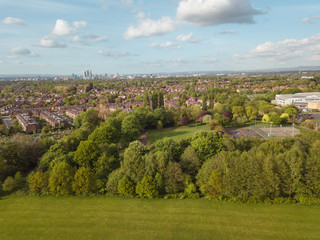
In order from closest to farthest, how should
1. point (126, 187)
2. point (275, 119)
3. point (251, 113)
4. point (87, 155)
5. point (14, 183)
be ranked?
point (126, 187), point (14, 183), point (87, 155), point (275, 119), point (251, 113)

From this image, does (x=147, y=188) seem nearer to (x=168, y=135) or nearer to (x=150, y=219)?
(x=150, y=219)

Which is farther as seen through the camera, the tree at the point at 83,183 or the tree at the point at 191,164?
the tree at the point at 191,164

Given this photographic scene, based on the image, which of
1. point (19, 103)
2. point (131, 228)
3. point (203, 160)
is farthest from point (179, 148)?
point (19, 103)

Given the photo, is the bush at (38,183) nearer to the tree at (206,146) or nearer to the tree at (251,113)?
the tree at (206,146)

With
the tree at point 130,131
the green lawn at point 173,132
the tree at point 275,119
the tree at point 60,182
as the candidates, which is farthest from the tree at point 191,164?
the tree at point 275,119

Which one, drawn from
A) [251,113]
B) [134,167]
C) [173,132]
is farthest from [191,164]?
[251,113]

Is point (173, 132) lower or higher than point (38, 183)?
lower
